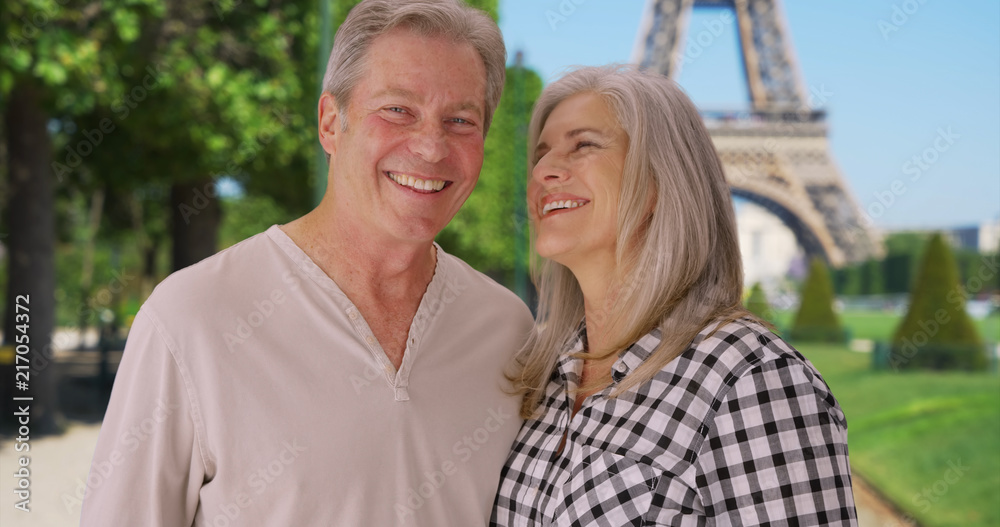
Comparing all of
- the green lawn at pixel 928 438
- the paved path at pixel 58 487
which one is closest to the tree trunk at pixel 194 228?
the paved path at pixel 58 487

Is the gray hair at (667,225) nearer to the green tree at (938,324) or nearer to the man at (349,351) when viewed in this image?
the man at (349,351)

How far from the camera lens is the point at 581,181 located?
2.26m

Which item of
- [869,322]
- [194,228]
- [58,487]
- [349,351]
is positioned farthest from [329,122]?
[869,322]

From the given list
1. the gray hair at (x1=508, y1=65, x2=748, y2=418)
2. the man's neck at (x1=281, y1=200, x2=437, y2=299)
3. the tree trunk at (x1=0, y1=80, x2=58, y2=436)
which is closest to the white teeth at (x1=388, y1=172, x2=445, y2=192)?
the man's neck at (x1=281, y1=200, x2=437, y2=299)

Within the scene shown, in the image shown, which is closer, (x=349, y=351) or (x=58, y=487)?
(x=349, y=351)

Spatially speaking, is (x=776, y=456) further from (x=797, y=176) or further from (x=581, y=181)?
(x=797, y=176)

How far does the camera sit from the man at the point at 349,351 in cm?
190

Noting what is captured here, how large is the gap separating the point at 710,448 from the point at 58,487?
7886mm

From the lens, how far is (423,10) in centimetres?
208

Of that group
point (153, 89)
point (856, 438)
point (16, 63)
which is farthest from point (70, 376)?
point (856, 438)

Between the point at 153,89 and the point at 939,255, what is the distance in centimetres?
1083

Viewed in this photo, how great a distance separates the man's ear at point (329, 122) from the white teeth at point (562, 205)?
60 centimetres

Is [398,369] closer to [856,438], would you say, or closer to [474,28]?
[474,28]

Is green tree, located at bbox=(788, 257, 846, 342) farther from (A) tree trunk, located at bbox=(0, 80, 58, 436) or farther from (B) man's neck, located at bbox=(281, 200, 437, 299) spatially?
(B) man's neck, located at bbox=(281, 200, 437, 299)
